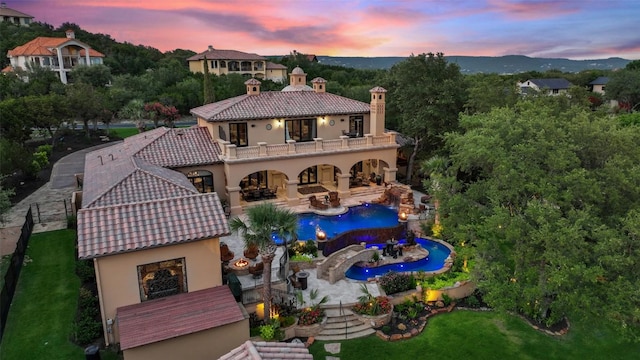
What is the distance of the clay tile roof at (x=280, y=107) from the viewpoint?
3312cm

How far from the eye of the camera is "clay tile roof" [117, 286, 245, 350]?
46.5 ft

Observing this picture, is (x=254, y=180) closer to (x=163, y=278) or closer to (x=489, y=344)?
(x=163, y=278)

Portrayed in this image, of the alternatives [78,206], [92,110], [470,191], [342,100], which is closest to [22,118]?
[92,110]

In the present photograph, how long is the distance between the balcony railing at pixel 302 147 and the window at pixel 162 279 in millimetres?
14924

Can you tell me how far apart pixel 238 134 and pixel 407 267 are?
1749 cm

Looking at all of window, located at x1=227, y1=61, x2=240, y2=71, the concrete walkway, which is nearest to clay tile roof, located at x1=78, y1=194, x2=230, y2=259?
the concrete walkway

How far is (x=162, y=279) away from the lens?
16.5 metres

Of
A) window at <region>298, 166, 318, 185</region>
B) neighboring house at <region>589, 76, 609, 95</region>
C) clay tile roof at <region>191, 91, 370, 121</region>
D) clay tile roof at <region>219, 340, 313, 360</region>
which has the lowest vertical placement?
window at <region>298, 166, 318, 185</region>

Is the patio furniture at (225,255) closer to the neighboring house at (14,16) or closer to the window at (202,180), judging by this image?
the window at (202,180)

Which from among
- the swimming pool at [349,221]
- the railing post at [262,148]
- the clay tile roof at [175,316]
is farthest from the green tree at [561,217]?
the railing post at [262,148]

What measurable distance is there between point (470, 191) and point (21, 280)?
2319cm

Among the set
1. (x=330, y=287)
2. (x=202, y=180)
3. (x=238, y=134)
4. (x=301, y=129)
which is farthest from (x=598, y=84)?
Answer: (x=330, y=287)

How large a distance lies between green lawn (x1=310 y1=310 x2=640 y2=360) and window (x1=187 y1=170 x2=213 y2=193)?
17.7m

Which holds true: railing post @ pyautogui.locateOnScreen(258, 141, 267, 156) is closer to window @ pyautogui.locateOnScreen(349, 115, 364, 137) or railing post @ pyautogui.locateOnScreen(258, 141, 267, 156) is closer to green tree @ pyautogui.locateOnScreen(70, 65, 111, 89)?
window @ pyautogui.locateOnScreen(349, 115, 364, 137)
